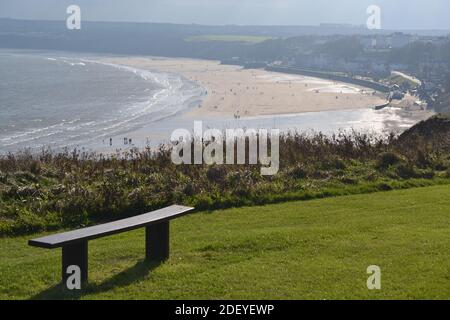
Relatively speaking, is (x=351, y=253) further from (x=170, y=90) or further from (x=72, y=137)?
(x=170, y=90)

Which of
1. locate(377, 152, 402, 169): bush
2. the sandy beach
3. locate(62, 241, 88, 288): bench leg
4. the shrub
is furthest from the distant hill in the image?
the sandy beach

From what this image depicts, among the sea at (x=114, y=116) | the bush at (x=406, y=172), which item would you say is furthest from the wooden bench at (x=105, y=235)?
the sea at (x=114, y=116)

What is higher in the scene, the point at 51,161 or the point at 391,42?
the point at 391,42

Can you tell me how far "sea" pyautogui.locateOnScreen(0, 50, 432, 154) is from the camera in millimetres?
32625

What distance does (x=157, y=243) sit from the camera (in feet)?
22.1

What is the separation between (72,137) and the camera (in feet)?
109

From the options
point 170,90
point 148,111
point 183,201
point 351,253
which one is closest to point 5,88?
point 170,90

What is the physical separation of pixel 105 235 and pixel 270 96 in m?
53.0

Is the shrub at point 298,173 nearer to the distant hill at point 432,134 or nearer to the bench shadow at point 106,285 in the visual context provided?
the distant hill at point 432,134

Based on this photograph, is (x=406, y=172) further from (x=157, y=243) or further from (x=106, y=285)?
(x=106, y=285)

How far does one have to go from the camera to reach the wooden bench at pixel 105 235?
5.89 metres

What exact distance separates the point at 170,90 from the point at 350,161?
47.1 m

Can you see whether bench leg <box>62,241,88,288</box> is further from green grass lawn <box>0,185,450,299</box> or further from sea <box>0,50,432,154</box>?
sea <box>0,50,432,154</box>
